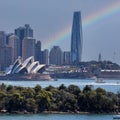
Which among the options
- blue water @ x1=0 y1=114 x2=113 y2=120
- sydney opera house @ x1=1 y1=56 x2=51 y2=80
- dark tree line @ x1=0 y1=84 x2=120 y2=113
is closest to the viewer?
blue water @ x1=0 y1=114 x2=113 y2=120

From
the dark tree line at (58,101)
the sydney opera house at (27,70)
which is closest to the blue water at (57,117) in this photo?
the dark tree line at (58,101)

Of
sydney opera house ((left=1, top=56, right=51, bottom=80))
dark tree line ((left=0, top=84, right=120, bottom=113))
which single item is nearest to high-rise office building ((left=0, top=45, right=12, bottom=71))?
sydney opera house ((left=1, top=56, right=51, bottom=80))

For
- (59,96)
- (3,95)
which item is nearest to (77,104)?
(59,96)

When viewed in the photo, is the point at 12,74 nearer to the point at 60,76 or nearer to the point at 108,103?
the point at 60,76

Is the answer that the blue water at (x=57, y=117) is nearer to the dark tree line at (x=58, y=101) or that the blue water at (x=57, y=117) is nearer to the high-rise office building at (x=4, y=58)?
the dark tree line at (x=58, y=101)

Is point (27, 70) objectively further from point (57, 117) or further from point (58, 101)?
point (57, 117)

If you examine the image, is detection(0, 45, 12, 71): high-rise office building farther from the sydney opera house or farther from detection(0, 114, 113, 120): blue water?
detection(0, 114, 113, 120): blue water

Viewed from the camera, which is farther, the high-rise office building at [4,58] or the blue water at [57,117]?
the high-rise office building at [4,58]
